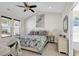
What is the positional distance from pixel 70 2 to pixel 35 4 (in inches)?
25.4

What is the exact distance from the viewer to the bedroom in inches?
76.4

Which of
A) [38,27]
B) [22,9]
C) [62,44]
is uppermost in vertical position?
[22,9]

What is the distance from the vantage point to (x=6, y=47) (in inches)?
77.3

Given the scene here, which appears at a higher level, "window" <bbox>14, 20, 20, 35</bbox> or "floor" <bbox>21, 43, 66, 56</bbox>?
"window" <bbox>14, 20, 20, 35</bbox>

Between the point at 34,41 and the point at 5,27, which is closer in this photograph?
the point at 5,27

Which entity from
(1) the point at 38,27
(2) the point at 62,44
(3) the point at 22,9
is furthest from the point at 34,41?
(3) the point at 22,9

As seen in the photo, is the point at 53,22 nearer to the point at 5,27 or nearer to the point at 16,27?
the point at 16,27

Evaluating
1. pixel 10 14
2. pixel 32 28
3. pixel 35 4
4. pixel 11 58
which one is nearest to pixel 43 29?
pixel 32 28

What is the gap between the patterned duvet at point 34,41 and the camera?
202 centimetres

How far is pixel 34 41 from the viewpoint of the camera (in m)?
2.06

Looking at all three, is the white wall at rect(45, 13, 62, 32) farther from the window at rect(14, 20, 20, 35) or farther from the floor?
the window at rect(14, 20, 20, 35)

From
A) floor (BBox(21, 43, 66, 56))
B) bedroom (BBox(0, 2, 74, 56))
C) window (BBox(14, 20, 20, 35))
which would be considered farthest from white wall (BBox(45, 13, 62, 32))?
window (BBox(14, 20, 20, 35))

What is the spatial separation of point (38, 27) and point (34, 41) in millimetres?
291

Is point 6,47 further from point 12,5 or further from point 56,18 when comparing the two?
point 56,18
